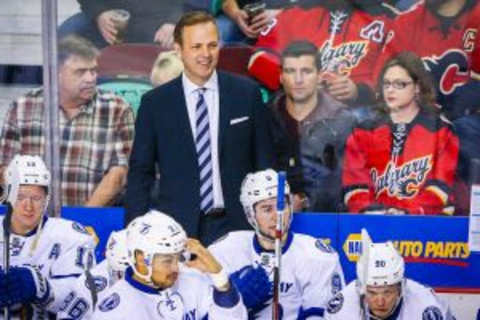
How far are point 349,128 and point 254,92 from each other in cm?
64

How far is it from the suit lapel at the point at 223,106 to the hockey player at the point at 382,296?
1014mm

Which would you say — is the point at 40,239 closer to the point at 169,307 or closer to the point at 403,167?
the point at 169,307

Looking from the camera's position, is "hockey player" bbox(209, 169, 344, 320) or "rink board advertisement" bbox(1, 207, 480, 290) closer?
"hockey player" bbox(209, 169, 344, 320)

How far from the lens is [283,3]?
8781 millimetres

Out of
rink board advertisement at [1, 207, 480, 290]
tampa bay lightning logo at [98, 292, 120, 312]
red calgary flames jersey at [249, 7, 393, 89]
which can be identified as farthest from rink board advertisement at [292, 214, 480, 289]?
tampa bay lightning logo at [98, 292, 120, 312]

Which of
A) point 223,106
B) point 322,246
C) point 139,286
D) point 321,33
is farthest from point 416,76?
point 139,286

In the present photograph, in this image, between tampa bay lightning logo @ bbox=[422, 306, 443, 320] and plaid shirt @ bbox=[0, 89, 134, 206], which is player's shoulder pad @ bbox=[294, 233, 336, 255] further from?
plaid shirt @ bbox=[0, 89, 134, 206]

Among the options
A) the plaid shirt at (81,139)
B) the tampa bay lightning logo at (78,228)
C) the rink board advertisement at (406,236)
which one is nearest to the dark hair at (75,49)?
the plaid shirt at (81,139)

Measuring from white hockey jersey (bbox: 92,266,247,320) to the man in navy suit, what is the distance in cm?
92

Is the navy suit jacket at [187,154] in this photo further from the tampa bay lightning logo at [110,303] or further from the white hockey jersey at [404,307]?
the tampa bay lightning logo at [110,303]

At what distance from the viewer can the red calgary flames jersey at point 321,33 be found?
880cm

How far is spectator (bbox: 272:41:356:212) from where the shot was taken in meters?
8.84

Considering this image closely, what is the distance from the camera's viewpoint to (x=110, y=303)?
7.17m

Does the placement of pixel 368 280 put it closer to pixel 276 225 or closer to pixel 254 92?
pixel 276 225
